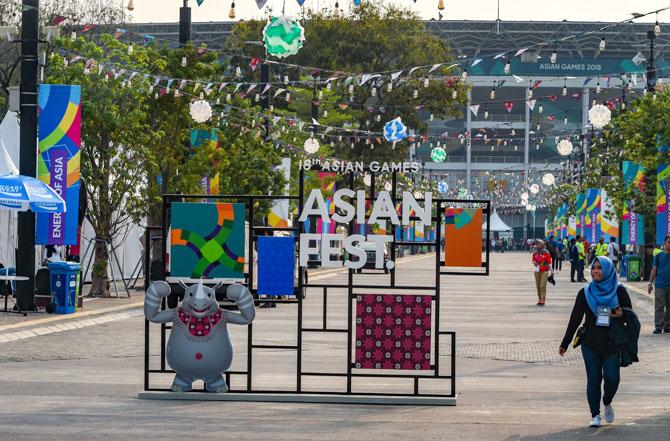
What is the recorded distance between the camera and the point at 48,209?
29328 millimetres

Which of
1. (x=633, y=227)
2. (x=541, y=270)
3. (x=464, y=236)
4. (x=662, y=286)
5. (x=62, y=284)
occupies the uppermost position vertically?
(x=464, y=236)

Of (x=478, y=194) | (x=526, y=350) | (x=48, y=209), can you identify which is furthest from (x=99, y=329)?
(x=478, y=194)

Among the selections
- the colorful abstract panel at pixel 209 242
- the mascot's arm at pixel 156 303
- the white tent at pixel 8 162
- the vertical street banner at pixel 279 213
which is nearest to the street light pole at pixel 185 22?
the white tent at pixel 8 162

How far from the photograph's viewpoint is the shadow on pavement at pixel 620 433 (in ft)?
43.5

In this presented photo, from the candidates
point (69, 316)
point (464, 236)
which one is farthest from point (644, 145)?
point (464, 236)

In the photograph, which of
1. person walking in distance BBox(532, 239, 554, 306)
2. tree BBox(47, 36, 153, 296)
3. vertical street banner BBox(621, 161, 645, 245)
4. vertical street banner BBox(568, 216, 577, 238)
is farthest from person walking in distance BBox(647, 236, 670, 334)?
vertical street banner BBox(568, 216, 577, 238)

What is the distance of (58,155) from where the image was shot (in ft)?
105

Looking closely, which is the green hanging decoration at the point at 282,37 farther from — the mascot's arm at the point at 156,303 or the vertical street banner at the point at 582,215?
the vertical street banner at the point at 582,215

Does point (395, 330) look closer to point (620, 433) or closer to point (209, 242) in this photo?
point (209, 242)

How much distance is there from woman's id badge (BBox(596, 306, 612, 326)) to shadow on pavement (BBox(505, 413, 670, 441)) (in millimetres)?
983

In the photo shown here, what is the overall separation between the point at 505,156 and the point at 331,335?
128 metres

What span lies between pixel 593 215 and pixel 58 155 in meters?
36.2

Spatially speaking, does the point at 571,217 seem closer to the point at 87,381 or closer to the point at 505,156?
the point at 505,156

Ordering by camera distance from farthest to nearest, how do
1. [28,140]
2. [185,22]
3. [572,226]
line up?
[572,226]
[185,22]
[28,140]
